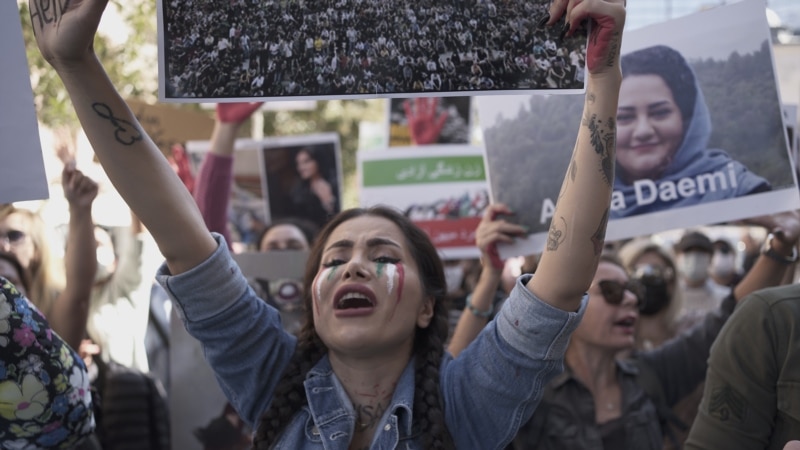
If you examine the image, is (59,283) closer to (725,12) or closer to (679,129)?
(679,129)

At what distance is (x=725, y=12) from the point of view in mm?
3148

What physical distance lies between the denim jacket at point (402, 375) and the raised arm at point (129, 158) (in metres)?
0.07

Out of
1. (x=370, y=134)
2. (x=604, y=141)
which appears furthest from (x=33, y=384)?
(x=370, y=134)

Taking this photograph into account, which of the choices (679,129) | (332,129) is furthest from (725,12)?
(332,129)

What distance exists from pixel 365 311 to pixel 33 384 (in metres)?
0.72

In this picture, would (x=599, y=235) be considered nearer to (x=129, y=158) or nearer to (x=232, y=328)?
(x=232, y=328)

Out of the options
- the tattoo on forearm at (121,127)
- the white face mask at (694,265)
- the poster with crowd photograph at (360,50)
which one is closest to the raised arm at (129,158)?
the tattoo on forearm at (121,127)

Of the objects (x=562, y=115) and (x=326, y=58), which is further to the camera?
(x=562, y=115)

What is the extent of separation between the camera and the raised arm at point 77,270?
129 inches

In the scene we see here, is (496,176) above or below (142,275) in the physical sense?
above

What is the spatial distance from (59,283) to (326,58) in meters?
2.05

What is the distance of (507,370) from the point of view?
2209 mm

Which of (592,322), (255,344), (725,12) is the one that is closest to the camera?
(255,344)

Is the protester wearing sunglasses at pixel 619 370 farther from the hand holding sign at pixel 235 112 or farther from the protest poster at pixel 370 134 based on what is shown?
the protest poster at pixel 370 134
